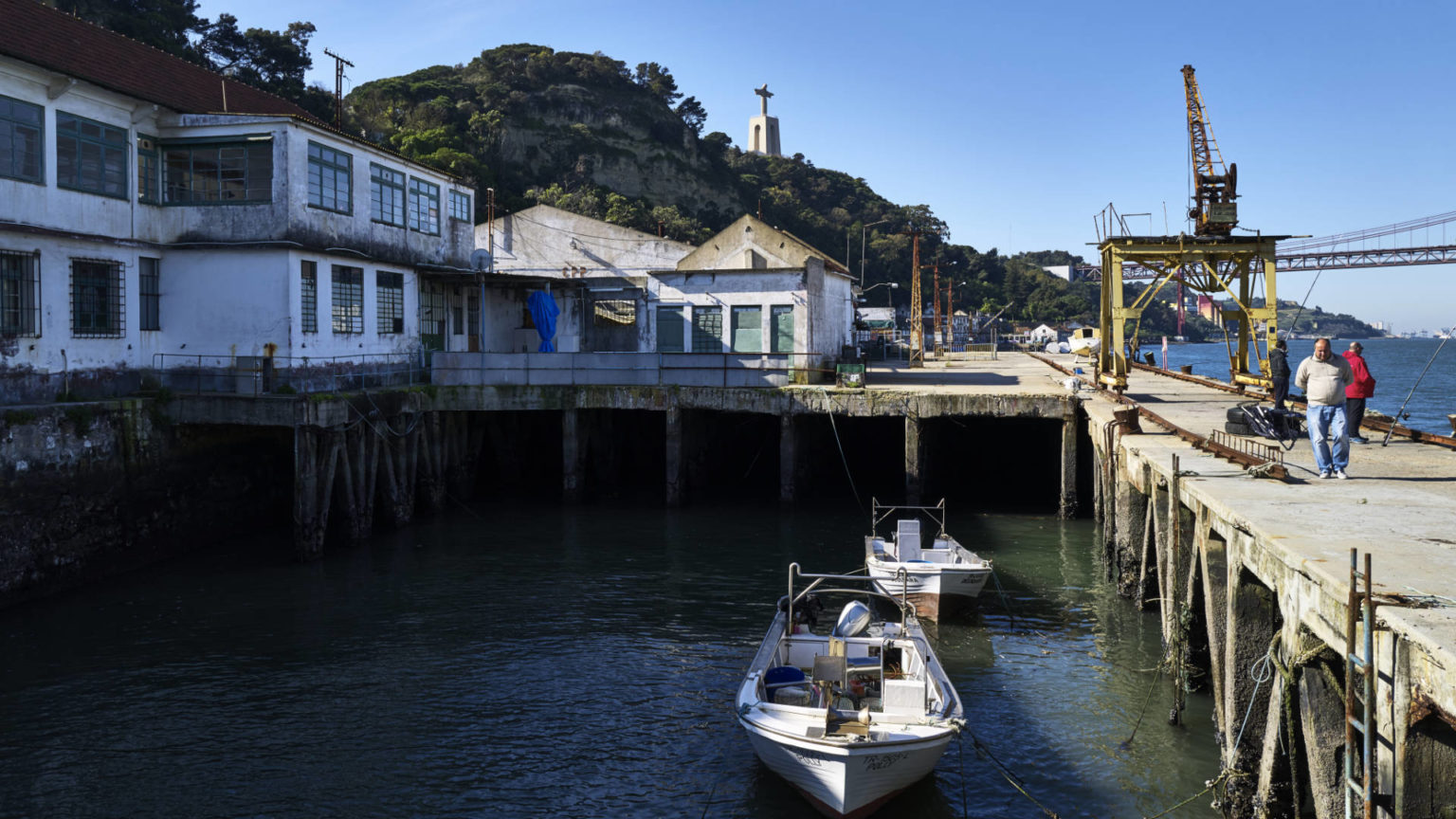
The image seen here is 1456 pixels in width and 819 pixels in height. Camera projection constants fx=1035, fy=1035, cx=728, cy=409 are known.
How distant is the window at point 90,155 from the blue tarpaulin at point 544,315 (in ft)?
42.4

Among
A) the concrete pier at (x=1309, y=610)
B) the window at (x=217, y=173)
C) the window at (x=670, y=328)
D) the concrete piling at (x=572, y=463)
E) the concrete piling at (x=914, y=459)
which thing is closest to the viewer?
the concrete pier at (x=1309, y=610)

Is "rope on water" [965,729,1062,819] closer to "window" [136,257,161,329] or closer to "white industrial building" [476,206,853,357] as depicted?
"window" [136,257,161,329]

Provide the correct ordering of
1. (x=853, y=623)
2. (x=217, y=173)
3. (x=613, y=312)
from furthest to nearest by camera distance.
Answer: (x=613, y=312) < (x=217, y=173) < (x=853, y=623)

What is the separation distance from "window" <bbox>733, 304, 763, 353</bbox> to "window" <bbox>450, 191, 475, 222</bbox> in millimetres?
9423

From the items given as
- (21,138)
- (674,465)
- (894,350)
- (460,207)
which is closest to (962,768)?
(674,465)

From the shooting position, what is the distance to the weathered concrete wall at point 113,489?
19.0m

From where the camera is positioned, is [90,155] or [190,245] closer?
[90,155]

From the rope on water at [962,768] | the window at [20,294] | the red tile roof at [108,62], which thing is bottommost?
the rope on water at [962,768]

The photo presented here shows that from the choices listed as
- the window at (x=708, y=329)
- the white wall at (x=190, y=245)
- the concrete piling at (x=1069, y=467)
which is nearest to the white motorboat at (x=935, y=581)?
the concrete piling at (x=1069, y=467)

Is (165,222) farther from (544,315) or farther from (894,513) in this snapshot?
(894,513)

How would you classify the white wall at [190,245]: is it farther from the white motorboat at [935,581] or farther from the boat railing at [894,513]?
the white motorboat at [935,581]

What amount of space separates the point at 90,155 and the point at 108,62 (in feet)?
11.1

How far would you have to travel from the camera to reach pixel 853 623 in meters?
14.3

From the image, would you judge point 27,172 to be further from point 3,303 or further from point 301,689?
point 301,689
